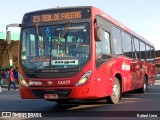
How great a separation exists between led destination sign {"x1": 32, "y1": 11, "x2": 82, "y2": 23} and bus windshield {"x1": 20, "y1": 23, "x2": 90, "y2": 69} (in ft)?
0.82

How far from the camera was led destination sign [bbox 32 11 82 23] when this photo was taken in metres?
10.3

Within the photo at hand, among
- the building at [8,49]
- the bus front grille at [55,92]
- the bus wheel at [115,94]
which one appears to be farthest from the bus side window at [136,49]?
the building at [8,49]

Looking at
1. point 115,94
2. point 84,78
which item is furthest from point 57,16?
point 115,94

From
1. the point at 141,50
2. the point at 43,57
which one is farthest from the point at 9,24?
the point at 141,50

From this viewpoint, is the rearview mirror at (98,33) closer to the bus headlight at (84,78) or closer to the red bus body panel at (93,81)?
the red bus body panel at (93,81)

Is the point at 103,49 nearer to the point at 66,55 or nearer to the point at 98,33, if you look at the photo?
the point at 98,33

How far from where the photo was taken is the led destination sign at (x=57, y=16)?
10328 millimetres

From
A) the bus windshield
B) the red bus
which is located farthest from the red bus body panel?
the bus windshield

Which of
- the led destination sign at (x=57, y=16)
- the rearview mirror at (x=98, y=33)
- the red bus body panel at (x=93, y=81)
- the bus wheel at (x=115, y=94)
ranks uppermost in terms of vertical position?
the led destination sign at (x=57, y=16)

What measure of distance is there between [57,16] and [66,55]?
4.50 ft

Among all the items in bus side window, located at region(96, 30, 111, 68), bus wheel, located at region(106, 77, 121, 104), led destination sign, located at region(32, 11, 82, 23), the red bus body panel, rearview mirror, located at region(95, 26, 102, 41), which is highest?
led destination sign, located at region(32, 11, 82, 23)

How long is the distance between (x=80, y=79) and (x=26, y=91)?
1.77 metres

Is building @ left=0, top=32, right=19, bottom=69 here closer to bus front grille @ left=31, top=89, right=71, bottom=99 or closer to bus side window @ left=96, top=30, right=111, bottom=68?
bus side window @ left=96, top=30, right=111, bottom=68

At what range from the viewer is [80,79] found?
962cm
